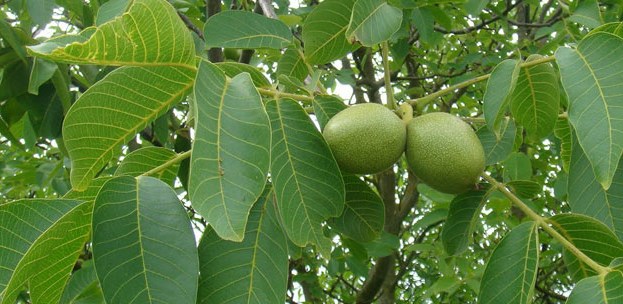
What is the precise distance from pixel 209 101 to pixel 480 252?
9.82 ft

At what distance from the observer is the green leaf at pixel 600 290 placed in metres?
0.90

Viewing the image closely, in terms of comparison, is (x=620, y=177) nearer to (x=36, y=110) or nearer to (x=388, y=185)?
(x=36, y=110)

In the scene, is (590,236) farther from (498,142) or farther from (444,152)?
(498,142)

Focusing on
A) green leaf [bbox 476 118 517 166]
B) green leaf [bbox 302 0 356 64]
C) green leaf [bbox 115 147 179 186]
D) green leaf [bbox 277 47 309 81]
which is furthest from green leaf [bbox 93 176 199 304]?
green leaf [bbox 476 118 517 166]

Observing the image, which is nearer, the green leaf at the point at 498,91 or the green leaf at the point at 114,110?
the green leaf at the point at 114,110

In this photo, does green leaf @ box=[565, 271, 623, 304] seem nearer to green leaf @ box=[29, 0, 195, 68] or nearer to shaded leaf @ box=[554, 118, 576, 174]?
shaded leaf @ box=[554, 118, 576, 174]

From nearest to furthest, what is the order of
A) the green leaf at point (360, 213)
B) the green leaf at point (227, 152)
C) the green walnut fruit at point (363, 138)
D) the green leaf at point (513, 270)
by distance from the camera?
1. the green leaf at point (227, 152)
2. the green leaf at point (513, 270)
3. the green walnut fruit at point (363, 138)
4. the green leaf at point (360, 213)

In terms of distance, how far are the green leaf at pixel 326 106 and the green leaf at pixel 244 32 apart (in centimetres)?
18

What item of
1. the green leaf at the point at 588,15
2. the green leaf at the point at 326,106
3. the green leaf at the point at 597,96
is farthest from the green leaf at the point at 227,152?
the green leaf at the point at 588,15

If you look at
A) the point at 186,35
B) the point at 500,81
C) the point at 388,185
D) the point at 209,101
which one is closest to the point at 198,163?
the point at 209,101

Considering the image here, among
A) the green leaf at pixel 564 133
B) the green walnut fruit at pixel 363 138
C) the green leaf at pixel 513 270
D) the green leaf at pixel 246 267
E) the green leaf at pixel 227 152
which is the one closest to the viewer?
the green leaf at pixel 227 152

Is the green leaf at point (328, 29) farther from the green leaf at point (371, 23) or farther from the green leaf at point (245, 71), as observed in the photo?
the green leaf at point (245, 71)

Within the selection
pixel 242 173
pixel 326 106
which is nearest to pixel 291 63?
pixel 326 106

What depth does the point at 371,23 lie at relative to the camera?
1.27m
